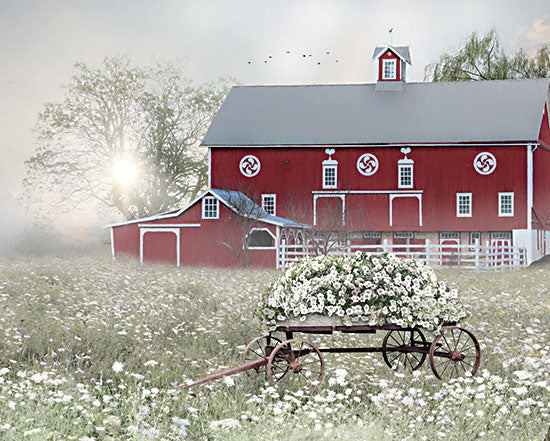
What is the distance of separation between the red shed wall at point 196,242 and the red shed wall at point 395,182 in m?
3.76

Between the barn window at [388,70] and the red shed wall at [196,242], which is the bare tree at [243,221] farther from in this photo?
the barn window at [388,70]

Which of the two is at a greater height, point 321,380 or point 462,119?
point 462,119

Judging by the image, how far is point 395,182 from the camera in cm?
3478

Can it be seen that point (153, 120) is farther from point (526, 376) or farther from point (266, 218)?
point (526, 376)

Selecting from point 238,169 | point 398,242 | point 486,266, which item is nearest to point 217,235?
point 238,169

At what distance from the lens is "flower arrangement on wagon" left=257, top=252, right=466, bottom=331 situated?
7.68m

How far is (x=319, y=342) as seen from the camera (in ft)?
31.7

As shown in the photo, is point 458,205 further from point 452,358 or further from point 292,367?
point 292,367

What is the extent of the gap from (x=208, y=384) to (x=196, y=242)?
81.0 ft

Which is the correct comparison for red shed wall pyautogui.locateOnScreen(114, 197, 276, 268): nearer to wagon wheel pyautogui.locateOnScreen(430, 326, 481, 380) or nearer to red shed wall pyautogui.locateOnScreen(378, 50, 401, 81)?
red shed wall pyautogui.locateOnScreen(378, 50, 401, 81)

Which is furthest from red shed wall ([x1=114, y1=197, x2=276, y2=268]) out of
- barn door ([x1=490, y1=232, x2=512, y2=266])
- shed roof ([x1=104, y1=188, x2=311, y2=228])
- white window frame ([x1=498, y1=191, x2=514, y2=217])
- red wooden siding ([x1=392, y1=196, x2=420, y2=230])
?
white window frame ([x1=498, y1=191, x2=514, y2=217])

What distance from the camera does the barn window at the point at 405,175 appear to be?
3462 cm

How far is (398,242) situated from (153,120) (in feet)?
48.7

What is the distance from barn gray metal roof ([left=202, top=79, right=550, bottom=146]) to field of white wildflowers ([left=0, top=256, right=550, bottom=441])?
2189 centimetres
